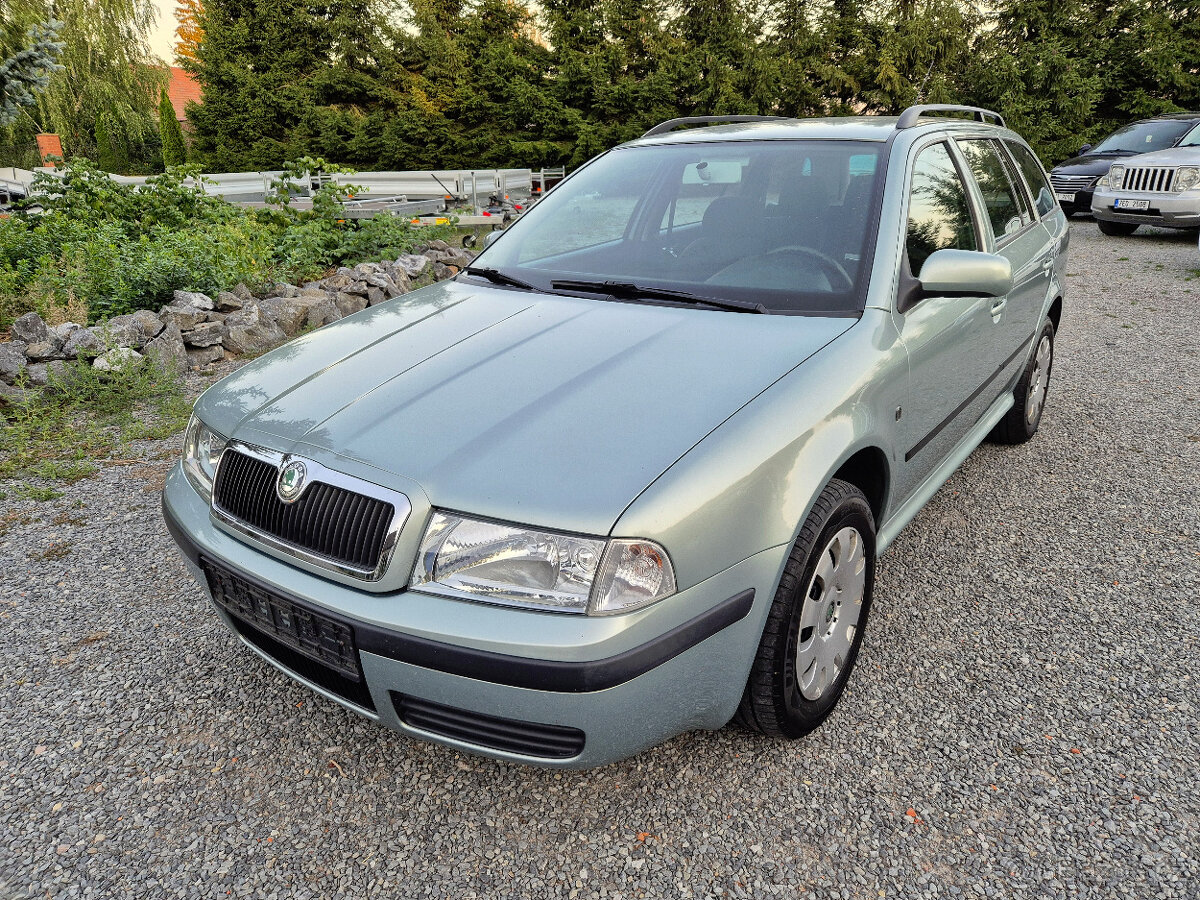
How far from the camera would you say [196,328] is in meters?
5.76

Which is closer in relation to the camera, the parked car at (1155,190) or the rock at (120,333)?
the rock at (120,333)

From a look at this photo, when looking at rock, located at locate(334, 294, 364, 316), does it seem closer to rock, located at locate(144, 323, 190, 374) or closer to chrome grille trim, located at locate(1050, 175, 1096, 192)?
rock, located at locate(144, 323, 190, 374)

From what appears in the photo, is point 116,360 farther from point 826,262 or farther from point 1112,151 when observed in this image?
point 1112,151

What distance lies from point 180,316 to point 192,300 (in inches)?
11.5

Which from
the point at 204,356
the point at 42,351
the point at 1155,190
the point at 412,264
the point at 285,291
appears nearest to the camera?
the point at 42,351

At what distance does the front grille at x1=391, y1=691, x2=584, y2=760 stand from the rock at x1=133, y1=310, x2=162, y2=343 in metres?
4.73

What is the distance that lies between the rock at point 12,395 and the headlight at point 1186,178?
12793 millimetres

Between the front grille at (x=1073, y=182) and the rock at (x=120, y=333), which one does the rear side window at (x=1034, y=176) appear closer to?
the rock at (x=120, y=333)

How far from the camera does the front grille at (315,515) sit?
1.77 m

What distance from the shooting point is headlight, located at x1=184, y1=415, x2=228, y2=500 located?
2.22m

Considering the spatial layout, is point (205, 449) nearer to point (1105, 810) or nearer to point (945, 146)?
point (1105, 810)

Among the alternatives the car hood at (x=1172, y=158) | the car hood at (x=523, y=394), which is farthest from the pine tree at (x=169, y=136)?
the car hood at (x=523, y=394)

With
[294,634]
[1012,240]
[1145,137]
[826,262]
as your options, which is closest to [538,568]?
[294,634]

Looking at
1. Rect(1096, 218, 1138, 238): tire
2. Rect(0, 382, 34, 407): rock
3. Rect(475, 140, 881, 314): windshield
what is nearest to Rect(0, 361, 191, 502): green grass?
Rect(0, 382, 34, 407): rock
